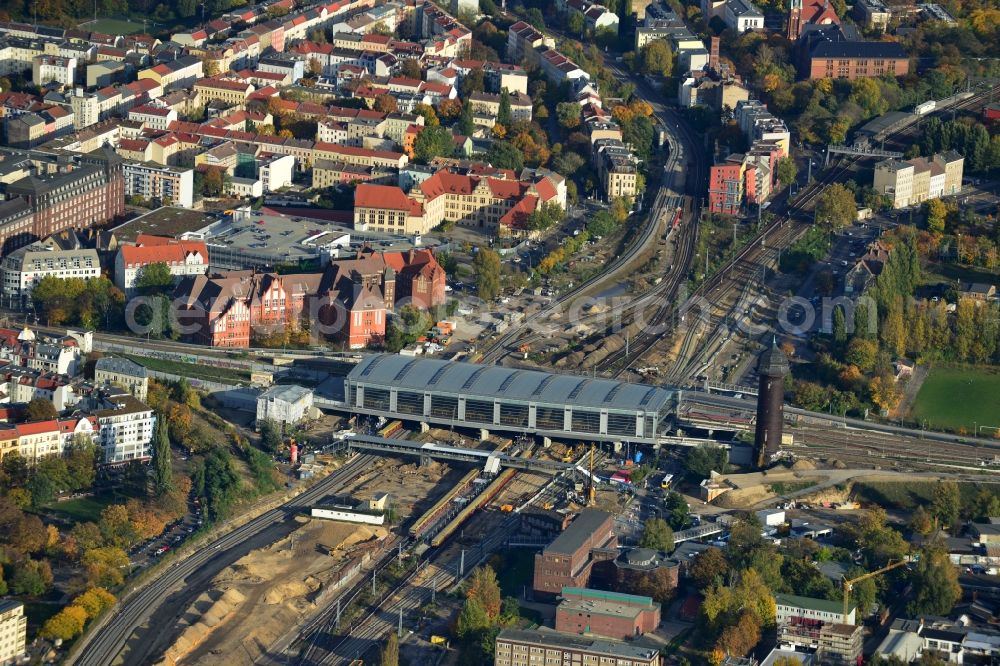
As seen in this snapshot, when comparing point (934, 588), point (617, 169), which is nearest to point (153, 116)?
point (617, 169)

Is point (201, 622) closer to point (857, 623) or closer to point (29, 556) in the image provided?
point (29, 556)

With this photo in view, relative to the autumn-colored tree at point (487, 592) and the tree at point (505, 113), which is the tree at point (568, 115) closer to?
the tree at point (505, 113)

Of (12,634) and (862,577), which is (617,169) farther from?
(12,634)

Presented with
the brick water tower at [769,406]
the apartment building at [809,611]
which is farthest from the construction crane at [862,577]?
the brick water tower at [769,406]

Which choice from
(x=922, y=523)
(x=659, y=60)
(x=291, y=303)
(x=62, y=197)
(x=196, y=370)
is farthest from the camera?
(x=659, y=60)

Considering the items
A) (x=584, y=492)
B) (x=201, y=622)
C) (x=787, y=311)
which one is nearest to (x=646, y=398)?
(x=584, y=492)

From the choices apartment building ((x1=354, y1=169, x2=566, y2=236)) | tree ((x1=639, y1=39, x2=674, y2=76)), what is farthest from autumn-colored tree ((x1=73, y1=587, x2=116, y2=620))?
tree ((x1=639, y1=39, x2=674, y2=76))
